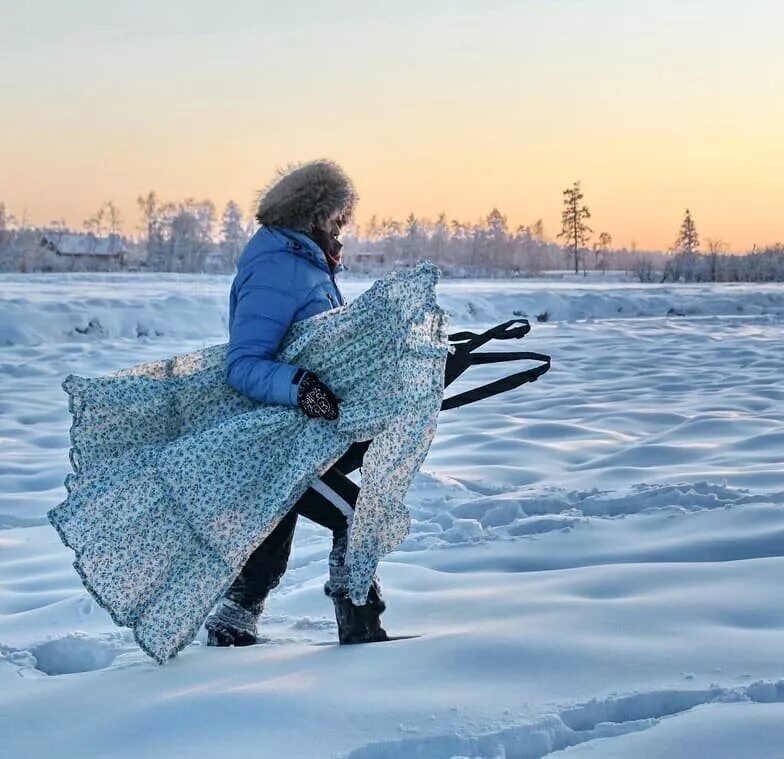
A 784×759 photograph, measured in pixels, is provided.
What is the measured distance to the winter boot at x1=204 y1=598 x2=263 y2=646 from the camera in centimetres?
264

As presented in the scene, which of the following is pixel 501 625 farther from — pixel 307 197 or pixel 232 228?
pixel 232 228

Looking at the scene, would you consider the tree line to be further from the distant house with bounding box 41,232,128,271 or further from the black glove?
the black glove

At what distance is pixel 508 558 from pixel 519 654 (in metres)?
1.39

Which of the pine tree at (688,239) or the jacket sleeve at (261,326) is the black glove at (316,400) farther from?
the pine tree at (688,239)

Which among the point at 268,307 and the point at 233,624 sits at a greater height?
the point at 268,307

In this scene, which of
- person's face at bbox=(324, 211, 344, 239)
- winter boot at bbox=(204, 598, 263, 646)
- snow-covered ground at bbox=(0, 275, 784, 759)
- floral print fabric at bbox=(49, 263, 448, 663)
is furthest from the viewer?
person's face at bbox=(324, 211, 344, 239)

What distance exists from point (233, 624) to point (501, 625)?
741mm

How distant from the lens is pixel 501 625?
2.49 meters

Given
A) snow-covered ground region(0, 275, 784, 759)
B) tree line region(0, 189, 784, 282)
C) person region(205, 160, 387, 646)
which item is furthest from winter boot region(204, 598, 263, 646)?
tree line region(0, 189, 784, 282)

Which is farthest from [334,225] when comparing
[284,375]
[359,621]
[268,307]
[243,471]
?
[359,621]

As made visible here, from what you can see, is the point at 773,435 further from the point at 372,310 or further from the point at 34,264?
the point at 34,264

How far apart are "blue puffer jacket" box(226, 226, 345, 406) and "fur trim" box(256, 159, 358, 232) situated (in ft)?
0.23

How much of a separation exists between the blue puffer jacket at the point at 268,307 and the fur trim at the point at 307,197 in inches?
2.8

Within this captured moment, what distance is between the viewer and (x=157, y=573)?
2465mm
